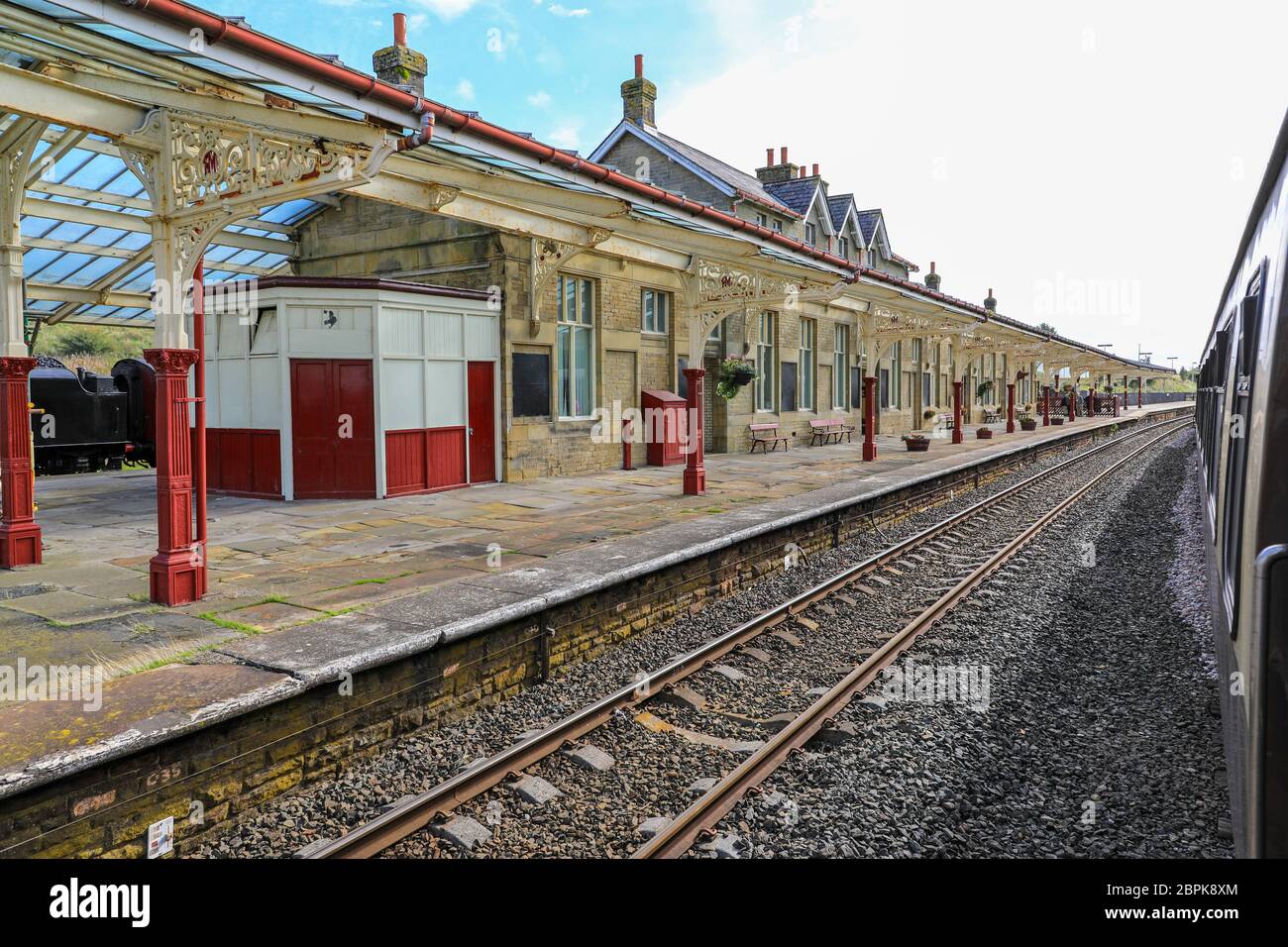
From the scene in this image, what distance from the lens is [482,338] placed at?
43.7 feet

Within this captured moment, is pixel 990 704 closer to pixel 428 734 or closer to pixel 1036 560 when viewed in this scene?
pixel 428 734

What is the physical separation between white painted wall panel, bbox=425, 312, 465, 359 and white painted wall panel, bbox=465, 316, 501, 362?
0.56 ft

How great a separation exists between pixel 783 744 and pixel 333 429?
8.95m

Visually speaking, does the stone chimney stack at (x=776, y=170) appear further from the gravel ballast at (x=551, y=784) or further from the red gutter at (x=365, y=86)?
the gravel ballast at (x=551, y=784)

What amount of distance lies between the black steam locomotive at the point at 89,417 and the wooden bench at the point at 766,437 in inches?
514

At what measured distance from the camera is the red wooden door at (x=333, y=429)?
456 inches

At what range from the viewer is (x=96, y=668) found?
4.73m

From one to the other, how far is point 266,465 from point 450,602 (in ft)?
23.5

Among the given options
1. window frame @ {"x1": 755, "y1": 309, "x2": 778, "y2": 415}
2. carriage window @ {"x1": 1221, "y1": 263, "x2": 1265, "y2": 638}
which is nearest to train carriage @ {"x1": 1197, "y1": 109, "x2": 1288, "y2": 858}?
carriage window @ {"x1": 1221, "y1": 263, "x2": 1265, "y2": 638}

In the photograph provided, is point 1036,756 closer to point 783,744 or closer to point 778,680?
point 783,744

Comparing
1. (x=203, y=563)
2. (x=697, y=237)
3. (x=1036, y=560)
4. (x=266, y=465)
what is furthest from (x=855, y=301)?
(x=203, y=563)

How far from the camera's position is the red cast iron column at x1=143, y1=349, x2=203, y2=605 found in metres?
6.20

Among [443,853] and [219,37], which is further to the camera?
[219,37]

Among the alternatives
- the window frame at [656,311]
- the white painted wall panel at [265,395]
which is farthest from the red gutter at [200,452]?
the window frame at [656,311]
